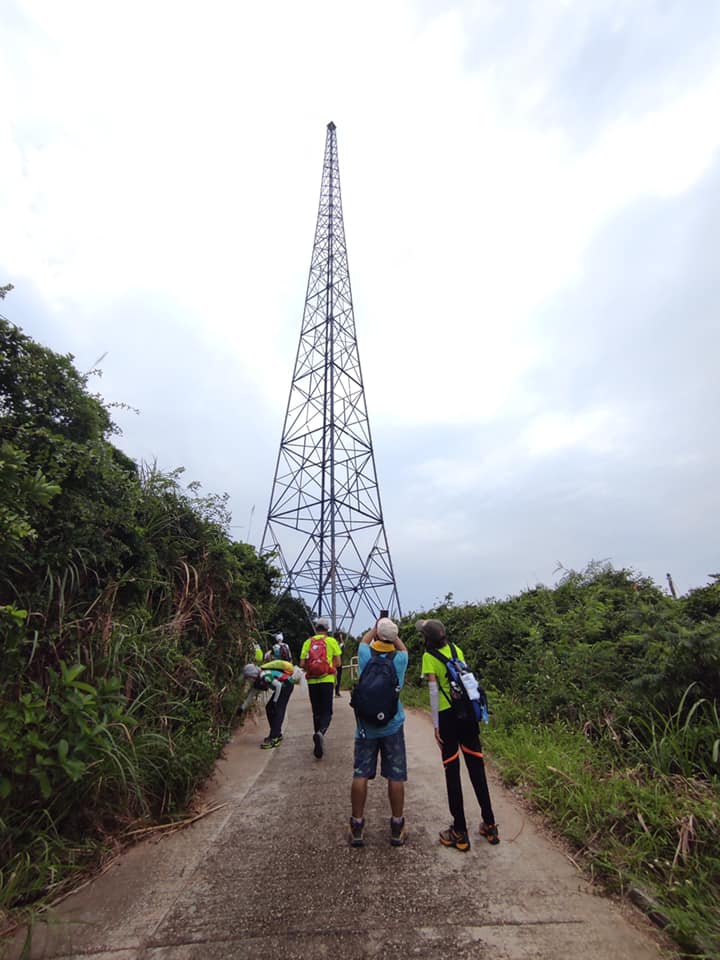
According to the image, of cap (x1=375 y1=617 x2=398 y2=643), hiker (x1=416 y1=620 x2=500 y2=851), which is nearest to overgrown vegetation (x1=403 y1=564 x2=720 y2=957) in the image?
hiker (x1=416 y1=620 x2=500 y2=851)

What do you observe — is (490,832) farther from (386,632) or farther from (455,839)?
(386,632)

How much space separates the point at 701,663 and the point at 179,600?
16.2ft

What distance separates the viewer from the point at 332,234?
18.5 metres

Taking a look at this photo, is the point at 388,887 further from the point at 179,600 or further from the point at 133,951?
the point at 179,600

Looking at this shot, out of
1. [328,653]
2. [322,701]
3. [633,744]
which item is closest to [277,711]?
[322,701]

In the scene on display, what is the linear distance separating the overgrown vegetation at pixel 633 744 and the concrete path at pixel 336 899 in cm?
24

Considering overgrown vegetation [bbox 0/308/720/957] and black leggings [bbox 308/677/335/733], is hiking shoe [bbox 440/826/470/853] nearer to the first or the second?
overgrown vegetation [bbox 0/308/720/957]

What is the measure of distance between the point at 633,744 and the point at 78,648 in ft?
14.7

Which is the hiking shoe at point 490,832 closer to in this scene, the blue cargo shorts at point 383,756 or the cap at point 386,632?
the blue cargo shorts at point 383,756

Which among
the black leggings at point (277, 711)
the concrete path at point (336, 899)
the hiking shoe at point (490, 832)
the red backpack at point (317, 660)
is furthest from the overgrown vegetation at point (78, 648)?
the hiking shoe at point (490, 832)

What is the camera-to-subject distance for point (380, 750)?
3324mm

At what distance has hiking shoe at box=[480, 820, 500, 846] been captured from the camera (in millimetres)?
3049

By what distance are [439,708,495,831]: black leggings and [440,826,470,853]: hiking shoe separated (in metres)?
0.03

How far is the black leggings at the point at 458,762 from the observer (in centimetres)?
306
